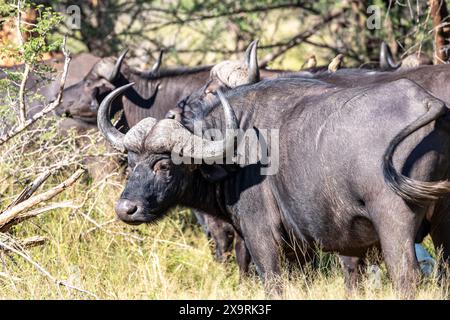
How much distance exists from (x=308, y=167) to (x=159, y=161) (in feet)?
3.44

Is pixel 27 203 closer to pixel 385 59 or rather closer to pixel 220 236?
pixel 220 236

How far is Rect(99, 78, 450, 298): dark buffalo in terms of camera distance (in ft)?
17.3

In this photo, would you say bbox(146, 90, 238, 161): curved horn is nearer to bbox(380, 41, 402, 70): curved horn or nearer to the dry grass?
the dry grass

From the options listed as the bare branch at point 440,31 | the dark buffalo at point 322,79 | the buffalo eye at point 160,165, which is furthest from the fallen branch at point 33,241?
the bare branch at point 440,31

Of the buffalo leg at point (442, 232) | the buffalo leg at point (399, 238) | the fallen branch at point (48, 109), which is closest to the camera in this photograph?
the buffalo leg at point (399, 238)

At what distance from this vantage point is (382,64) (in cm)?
962

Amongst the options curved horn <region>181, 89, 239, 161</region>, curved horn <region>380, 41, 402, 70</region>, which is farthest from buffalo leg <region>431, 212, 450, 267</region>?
curved horn <region>380, 41, 402, 70</region>

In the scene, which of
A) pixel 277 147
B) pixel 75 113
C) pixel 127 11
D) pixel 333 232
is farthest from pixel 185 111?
pixel 127 11

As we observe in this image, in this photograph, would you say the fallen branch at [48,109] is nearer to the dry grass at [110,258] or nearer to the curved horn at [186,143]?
the dry grass at [110,258]

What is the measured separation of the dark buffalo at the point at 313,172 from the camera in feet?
17.3

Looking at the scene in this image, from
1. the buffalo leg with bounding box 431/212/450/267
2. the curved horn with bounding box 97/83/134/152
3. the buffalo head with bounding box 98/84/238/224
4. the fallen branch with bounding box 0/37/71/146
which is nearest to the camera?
the buffalo leg with bounding box 431/212/450/267

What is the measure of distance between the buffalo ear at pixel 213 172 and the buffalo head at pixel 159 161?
0.09 meters

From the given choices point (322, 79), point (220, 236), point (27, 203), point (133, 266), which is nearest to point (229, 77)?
point (322, 79)

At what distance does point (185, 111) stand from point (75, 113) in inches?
121
